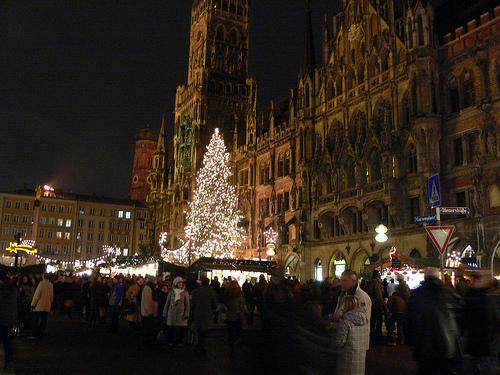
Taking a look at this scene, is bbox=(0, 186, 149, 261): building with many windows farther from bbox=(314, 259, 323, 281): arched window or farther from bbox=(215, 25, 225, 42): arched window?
bbox=(314, 259, 323, 281): arched window

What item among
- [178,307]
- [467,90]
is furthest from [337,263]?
[178,307]

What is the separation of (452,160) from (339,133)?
409 inches

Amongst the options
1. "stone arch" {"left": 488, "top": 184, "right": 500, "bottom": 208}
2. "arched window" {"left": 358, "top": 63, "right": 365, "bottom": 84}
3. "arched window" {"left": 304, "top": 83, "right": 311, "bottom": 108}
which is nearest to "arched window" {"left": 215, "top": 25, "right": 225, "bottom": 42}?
"arched window" {"left": 304, "top": 83, "right": 311, "bottom": 108}

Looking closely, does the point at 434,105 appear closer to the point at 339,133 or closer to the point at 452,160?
the point at 452,160

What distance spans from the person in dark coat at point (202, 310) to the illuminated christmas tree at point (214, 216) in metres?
31.9

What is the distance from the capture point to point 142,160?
378ft

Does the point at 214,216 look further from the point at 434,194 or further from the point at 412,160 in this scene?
the point at 434,194

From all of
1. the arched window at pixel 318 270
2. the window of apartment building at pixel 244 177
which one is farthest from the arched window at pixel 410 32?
the window of apartment building at pixel 244 177

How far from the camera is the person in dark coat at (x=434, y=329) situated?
6750mm

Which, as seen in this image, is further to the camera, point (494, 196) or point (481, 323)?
point (494, 196)

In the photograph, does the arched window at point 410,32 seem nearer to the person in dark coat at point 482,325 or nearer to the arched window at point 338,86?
the arched window at point 338,86

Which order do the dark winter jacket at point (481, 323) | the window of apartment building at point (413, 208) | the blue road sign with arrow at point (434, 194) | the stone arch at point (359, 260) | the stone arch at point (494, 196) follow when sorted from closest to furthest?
the dark winter jacket at point (481, 323) → the blue road sign with arrow at point (434, 194) → the stone arch at point (494, 196) → the window of apartment building at point (413, 208) → the stone arch at point (359, 260)

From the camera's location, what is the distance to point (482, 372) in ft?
24.3

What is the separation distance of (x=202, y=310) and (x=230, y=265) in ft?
51.7
